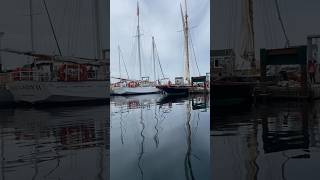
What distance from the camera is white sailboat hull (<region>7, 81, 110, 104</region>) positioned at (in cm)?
3316

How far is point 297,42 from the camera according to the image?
116 ft

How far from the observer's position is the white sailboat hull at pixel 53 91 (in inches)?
1305

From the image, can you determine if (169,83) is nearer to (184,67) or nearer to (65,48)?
(184,67)

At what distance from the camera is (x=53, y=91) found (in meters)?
33.9

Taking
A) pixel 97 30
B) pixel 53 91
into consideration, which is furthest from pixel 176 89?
pixel 53 91

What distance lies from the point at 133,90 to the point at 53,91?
110 ft

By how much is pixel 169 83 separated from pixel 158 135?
179 feet

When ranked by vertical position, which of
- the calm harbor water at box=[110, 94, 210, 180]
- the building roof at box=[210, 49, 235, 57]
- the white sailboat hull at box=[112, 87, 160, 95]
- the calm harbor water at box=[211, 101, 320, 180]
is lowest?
the calm harbor water at box=[110, 94, 210, 180]

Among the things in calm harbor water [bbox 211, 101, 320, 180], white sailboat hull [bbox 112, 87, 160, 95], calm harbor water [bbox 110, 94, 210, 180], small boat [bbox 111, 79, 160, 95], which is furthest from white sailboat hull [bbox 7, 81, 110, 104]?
small boat [bbox 111, 79, 160, 95]

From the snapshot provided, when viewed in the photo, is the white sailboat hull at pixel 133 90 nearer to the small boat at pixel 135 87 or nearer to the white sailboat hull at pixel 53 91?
the small boat at pixel 135 87

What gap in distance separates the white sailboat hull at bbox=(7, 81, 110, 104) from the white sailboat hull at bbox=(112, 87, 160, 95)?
2859 cm

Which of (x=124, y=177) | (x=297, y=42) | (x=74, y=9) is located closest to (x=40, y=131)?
(x=124, y=177)

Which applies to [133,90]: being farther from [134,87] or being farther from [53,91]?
[53,91]

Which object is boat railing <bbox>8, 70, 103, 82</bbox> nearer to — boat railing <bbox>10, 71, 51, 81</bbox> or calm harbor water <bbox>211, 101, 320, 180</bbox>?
boat railing <bbox>10, 71, 51, 81</bbox>
